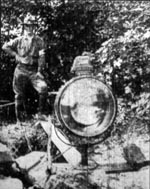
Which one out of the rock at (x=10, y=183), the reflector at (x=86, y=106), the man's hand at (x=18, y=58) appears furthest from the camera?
the man's hand at (x=18, y=58)

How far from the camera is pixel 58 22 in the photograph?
3.30 meters

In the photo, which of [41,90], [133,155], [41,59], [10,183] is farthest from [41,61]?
[133,155]

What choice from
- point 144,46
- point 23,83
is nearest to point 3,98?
point 23,83

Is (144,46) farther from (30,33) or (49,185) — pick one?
(49,185)

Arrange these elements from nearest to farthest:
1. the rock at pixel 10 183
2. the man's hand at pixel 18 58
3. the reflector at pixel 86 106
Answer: the rock at pixel 10 183
the reflector at pixel 86 106
the man's hand at pixel 18 58

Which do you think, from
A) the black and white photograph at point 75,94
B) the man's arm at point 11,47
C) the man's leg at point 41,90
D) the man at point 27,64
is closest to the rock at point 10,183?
the black and white photograph at point 75,94

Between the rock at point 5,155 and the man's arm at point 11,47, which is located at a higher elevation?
the man's arm at point 11,47

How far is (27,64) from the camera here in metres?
3.15

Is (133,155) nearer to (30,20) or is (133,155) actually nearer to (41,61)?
(41,61)

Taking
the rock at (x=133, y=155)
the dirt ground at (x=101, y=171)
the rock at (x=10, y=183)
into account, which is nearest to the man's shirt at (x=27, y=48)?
the dirt ground at (x=101, y=171)

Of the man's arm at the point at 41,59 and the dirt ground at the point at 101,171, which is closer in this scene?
the dirt ground at the point at 101,171

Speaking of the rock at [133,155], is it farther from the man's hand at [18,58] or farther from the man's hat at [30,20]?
the man's hat at [30,20]

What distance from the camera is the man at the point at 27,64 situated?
3150 mm

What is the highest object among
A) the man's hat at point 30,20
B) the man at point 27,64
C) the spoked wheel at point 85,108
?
the man's hat at point 30,20
